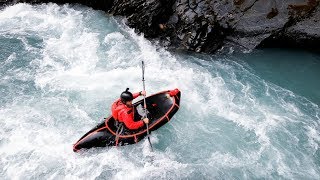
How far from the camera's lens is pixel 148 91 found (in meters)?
12.4

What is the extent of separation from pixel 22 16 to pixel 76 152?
854 centimetres

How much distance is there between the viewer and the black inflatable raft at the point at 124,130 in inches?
390

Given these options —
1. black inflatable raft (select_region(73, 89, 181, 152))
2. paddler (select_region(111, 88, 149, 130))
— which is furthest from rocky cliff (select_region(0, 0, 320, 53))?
paddler (select_region(111, 88, 149, 130))

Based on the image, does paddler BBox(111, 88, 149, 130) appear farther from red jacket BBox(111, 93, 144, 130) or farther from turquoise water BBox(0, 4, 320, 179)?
turquoise water BBox(0, 4, 320, 179)

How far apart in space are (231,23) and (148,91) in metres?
4.61

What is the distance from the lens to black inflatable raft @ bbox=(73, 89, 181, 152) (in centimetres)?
991

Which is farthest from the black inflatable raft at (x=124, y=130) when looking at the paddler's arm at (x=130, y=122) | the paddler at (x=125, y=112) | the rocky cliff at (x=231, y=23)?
the rocky cliff at (x=231, y=23)

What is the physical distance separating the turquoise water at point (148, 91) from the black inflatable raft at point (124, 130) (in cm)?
42

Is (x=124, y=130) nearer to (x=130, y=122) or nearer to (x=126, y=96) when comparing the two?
(x=130, y=122)

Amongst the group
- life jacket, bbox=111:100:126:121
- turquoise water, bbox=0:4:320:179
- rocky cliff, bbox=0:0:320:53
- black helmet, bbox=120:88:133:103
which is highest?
rocky cliff, bbox=0:0:320:53

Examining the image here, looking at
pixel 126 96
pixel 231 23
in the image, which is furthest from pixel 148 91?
pixel 231 23

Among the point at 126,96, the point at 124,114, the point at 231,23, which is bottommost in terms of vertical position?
the point at 124,114

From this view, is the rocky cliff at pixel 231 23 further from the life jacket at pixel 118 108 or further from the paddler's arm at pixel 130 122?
the life jacket at pixel 118 108

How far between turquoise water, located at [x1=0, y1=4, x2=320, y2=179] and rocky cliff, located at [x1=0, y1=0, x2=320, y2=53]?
53 centimetres
